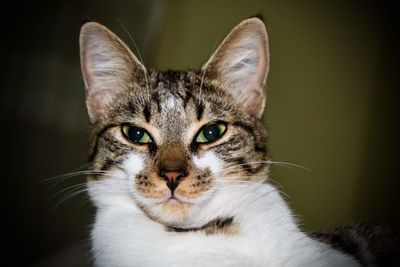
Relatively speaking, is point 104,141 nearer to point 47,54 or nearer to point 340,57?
point 47,54

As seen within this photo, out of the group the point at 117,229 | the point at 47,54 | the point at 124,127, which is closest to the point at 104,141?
the point at 124,127

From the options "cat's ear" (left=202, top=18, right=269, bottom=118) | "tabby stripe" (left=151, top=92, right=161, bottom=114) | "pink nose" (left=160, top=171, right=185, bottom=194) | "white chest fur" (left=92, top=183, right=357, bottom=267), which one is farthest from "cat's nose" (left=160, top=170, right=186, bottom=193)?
"cat's ear" (left=202, top=18, right=269, bottom=118)

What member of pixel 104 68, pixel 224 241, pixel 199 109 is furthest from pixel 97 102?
pixel 224 241

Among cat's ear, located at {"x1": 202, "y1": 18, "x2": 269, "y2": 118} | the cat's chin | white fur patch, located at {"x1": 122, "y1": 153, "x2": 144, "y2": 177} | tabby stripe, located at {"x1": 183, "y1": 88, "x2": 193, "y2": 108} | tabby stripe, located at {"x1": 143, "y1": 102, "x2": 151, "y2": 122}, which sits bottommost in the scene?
the cat's chin

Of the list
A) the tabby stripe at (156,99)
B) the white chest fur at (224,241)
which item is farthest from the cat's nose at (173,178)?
the tabby stripe at (156,99)

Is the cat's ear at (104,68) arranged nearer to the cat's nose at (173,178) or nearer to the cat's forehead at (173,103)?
the cat's forehead at (173,103)

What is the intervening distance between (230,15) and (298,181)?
52 cm

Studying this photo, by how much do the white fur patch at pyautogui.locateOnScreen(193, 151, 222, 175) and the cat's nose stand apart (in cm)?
7

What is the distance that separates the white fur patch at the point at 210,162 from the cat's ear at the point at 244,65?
22cm

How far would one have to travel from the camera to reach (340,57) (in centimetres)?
117

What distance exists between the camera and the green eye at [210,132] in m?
1.08

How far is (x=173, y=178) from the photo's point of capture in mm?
958

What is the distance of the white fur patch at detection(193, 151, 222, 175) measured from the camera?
1.02 metres

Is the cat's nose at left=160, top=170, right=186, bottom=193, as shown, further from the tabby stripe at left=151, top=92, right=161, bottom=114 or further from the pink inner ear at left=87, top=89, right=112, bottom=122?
the pink inner ear at left=87, top=89, right=112, bottom=122
